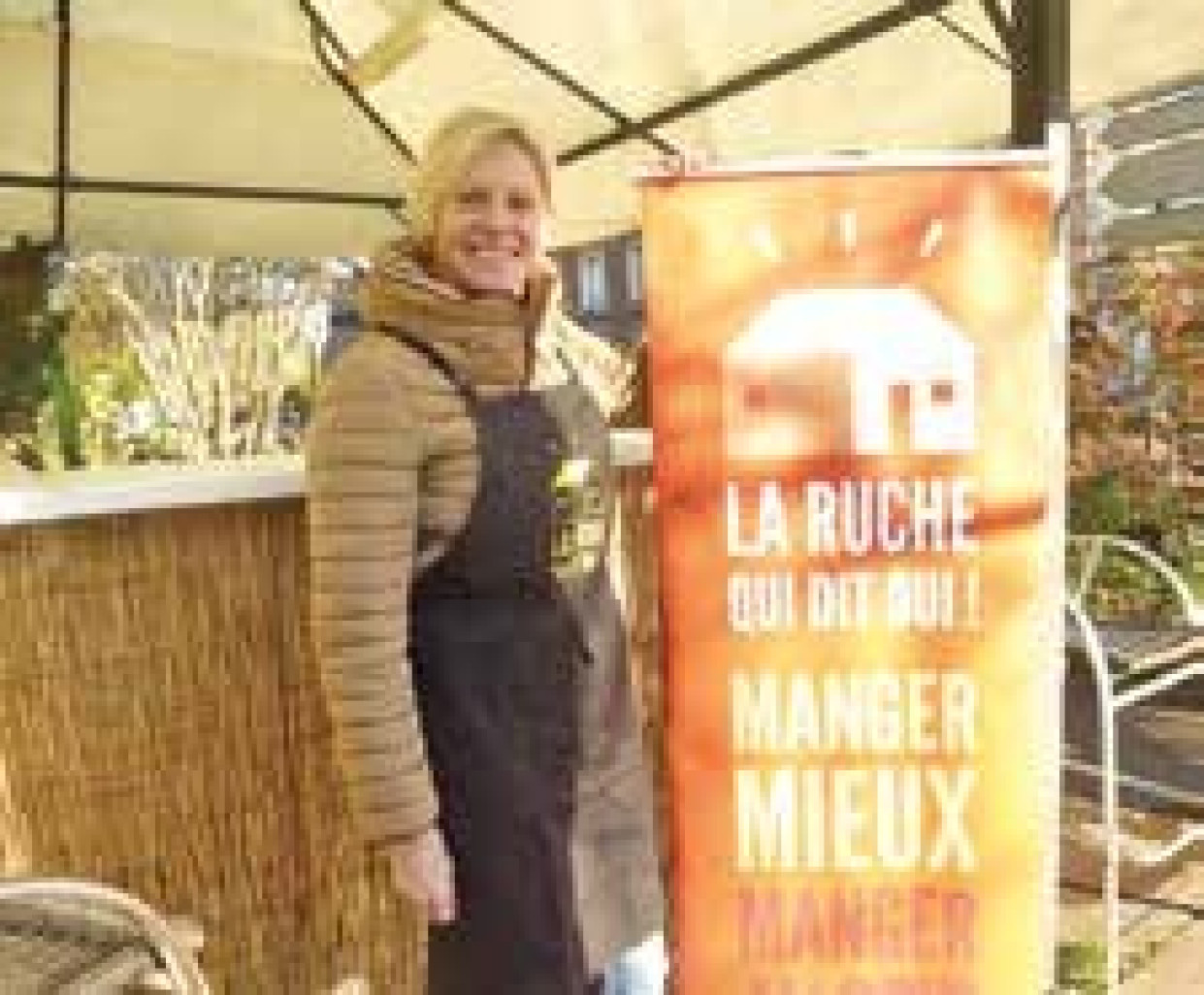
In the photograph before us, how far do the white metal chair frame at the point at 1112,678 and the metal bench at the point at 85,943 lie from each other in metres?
1.70

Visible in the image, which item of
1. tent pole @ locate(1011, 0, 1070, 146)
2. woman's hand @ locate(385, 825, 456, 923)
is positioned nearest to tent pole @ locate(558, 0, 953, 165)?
tent pole @ locate(1011, 0, 1070, 146)

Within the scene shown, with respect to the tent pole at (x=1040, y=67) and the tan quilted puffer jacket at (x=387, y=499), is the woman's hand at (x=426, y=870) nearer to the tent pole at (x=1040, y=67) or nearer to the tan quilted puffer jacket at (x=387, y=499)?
the tan quilted puffer jacket at (x=387, y=499)

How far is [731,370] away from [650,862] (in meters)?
0.66

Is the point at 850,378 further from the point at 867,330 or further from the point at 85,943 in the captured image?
the point at 85,943

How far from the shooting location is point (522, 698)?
1.97m

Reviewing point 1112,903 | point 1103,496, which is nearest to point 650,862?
point 1112,903

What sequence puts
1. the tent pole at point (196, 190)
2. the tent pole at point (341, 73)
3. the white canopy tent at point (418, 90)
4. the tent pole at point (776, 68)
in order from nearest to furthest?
the tent pole at point (776, 68) → the white canopy tent at point (418, 90) → the tent pole at point (341, 73) → the tent pole at point (196, 190)

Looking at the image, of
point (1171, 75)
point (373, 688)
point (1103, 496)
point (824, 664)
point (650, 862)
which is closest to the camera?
point (373, 688)

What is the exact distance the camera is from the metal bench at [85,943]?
4.83 feet

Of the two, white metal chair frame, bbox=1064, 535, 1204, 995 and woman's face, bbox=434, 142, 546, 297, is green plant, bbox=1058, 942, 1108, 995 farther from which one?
woman's face, bbox=434, 142, 546, 297

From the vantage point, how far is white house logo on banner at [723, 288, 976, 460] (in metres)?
2.23

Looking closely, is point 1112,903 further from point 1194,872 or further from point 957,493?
point 1194,872

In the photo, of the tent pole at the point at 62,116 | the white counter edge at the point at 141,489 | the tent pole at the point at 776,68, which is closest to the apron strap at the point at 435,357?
the white counter edge at the point at 141,489

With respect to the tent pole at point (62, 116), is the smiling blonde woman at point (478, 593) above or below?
below
